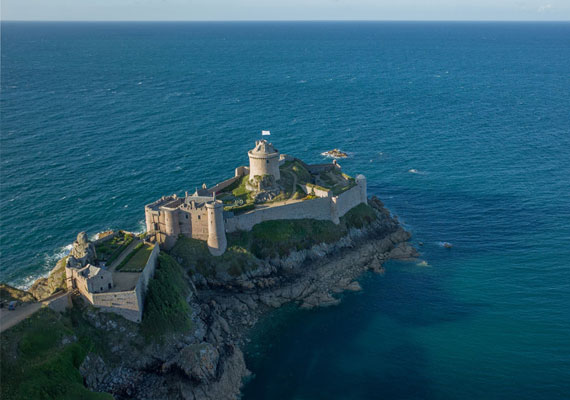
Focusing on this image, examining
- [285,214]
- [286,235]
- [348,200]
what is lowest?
[286,235]

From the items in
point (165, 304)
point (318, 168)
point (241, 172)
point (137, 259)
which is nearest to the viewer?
point (165, 304)

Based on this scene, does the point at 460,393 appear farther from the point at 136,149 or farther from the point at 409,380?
the point at 136,149

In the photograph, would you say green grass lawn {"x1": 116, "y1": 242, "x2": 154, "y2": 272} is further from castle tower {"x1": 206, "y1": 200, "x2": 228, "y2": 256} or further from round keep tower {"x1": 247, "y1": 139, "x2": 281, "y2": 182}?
round keep tower {"x1": 247, "y1": 139, "x2": 281, "y2": 182}

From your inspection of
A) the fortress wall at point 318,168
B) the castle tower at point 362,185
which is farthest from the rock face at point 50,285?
the castle tower at point 362,185

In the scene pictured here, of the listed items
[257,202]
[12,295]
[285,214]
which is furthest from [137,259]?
[285,214]

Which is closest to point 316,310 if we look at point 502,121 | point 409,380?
point 409,380

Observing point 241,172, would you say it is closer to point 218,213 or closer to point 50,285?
point 218,213

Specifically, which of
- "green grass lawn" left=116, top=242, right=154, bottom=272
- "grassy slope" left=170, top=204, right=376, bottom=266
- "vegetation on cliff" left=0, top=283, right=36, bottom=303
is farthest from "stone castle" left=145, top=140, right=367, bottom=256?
"vegetation on cliff" left=0, top=283, right=36, bottom=303

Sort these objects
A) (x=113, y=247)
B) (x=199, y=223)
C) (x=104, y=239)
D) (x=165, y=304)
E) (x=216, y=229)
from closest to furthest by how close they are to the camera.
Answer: (x=165, y=304) < (x=113, y=247) < (x=104, y=239) < (x=216, y=229) < (x=199, y=223)
